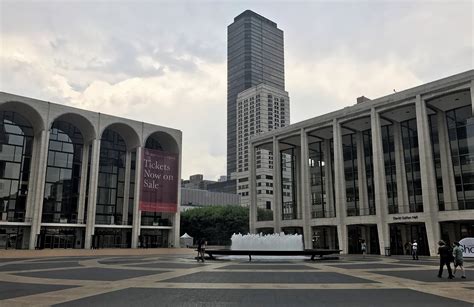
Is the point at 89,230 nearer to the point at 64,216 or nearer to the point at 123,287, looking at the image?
the point at 64,216

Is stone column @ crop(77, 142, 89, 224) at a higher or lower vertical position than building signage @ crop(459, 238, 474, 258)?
higher

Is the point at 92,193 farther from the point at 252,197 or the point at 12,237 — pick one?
the point at 252,197

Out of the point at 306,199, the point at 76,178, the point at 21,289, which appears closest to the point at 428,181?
the point at 306,199

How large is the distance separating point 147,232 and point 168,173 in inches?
444

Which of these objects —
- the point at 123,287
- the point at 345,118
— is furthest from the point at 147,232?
the point at 123,287

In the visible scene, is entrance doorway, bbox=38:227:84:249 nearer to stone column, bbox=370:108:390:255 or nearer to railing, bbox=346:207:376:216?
railing, bbox=346:207:376:216

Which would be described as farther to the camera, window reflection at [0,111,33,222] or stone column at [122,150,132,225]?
stone column at [122,150,132,225]

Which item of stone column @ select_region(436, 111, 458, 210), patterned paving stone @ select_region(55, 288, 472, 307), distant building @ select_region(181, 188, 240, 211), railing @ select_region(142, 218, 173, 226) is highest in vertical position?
distant building @ select_region(181, 188, 240, 211)

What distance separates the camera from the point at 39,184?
58125 millimetres

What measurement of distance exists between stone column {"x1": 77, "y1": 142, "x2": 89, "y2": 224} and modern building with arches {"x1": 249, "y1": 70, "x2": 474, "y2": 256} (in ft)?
92.6

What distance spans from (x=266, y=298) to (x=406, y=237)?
141 feet

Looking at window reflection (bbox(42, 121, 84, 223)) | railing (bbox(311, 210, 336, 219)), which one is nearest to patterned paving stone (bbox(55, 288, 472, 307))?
railing (bbox(311, 210, 336, 219))

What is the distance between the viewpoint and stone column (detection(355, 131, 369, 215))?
2168 inches

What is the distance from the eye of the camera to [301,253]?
2969 cm
